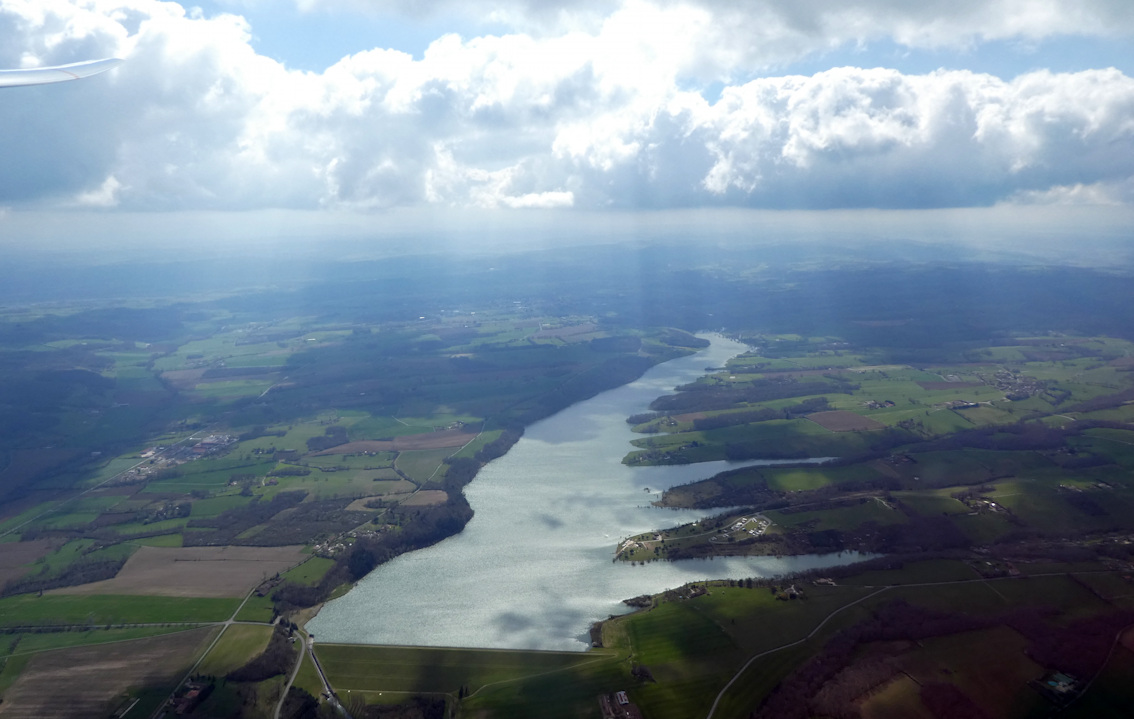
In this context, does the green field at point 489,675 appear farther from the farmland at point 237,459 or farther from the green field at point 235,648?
the green field at point 235,648

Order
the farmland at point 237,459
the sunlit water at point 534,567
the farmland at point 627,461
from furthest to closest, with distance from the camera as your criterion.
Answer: the farmland at point 237,459 → the sunlit water at point 534,567 → the farmland at point 627,461

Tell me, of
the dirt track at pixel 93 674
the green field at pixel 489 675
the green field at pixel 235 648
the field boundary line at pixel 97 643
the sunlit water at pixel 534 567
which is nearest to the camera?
the green field at pixel 489 675

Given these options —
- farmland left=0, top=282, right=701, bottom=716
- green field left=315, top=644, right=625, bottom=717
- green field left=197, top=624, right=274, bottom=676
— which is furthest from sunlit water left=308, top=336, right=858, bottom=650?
green field left=197, top=624, right=274, bottom=676

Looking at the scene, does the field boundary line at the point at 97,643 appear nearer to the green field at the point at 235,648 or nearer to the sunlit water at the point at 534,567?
the green field at the point at 235,648

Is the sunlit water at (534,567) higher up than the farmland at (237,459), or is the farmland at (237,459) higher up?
the farmland at (237,459)

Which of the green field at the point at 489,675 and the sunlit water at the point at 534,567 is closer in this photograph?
the green field at the point at 489,675

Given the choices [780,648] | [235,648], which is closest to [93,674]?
[235,648]

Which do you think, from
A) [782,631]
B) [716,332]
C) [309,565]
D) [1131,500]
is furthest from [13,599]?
[716,332]

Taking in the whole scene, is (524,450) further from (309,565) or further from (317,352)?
(317,352)

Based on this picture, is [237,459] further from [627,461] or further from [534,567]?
[534,567]

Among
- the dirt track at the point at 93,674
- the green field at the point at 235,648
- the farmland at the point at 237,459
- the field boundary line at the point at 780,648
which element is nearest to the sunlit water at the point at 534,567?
the farmland at the point at 237,459
